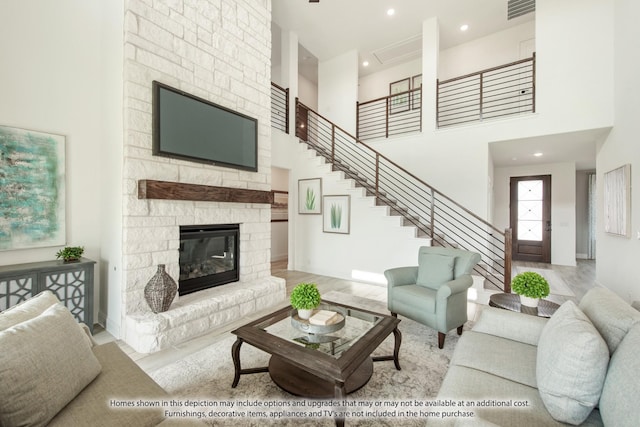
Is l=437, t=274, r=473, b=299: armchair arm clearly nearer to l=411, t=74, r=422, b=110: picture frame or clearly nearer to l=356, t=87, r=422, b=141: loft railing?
l=356, t=87, r=422, b=141: loft railing

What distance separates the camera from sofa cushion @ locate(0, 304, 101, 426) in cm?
97

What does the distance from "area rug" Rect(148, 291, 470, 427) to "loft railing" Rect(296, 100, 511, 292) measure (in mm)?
2697

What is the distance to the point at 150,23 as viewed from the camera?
9.07 feet

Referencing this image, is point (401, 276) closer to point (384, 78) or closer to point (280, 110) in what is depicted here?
point (280, 110)

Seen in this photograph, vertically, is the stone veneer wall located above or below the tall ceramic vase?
above

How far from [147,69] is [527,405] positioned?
3.88m

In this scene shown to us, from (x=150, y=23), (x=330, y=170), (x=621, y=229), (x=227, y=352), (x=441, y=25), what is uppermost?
(x=441, y=25)

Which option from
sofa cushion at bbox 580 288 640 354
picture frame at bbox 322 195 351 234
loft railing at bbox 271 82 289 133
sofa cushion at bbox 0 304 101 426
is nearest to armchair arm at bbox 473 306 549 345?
sofa cushion at bbox 580 288 640 354

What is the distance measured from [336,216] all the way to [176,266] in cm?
318

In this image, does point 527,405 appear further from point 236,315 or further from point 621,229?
point 621,229

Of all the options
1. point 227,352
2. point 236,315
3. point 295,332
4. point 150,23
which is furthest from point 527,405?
point 150,23

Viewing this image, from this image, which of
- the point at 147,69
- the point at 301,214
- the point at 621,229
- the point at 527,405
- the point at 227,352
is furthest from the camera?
the point at 301,214

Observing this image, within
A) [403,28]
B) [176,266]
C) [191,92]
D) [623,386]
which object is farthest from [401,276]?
[403,28]

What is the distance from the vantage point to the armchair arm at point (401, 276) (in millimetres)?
3102
